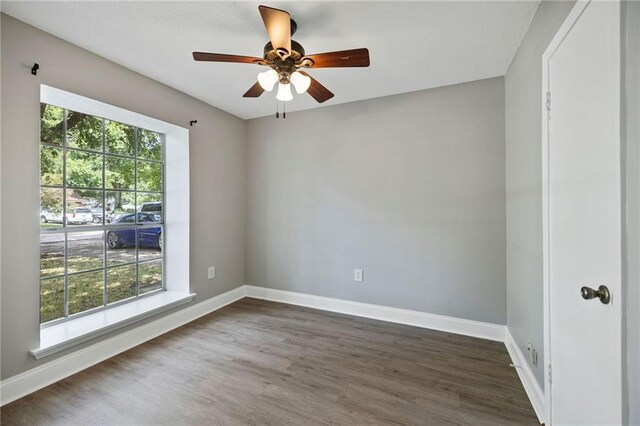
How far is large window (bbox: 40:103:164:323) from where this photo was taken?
2.18 meters

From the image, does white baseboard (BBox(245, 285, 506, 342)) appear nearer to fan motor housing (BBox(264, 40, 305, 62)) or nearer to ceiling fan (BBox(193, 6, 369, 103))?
ceiling fan (BBox(193, 6, 369, 103))

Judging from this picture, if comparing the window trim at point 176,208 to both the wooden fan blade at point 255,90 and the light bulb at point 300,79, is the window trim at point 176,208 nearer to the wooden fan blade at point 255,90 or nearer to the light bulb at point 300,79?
the wooden fan blade at point 255,90

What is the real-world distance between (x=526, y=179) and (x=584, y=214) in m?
0.83

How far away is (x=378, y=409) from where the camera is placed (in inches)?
65.8

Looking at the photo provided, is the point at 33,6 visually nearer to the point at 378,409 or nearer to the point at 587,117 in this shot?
the point at 587,117

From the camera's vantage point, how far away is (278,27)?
4.89ft

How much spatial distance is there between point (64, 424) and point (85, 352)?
668mm

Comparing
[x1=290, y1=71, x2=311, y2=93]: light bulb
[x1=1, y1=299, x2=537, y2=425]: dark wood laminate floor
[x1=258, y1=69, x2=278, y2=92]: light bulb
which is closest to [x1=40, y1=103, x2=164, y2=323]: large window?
[x1=1, y1=299, x2=537, y2=425]: dark wood laminate floor

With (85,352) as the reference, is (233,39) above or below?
above

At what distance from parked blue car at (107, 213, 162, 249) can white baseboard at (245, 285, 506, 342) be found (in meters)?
1.37

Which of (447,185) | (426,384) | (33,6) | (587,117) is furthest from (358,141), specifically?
(33,6)

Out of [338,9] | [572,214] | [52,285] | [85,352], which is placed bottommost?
[85,352]

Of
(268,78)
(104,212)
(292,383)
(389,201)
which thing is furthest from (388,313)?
(104,212)

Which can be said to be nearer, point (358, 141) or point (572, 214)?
point (572, 214)
